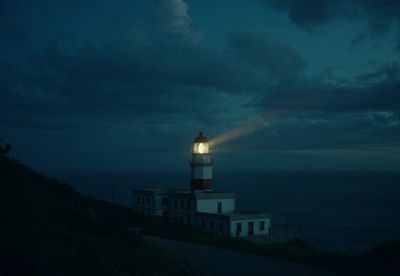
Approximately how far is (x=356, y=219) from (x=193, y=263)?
54.0 m

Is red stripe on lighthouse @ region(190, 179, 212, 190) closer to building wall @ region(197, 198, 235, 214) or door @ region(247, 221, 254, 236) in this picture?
building wall @ region(197, 198, 235, 214)

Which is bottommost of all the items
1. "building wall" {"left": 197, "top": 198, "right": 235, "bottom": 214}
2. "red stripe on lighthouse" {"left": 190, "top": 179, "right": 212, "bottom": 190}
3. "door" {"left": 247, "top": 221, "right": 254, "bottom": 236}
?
"door" {"left": 247, "top": 221, "right": 254, "bottom": 236}

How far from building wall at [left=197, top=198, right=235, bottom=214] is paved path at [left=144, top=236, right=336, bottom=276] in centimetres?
2110

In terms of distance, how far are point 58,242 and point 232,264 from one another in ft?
15.1

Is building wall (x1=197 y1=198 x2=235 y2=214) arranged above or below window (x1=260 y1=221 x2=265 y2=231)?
above

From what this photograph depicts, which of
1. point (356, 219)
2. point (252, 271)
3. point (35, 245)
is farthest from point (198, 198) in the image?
point (356, 219)

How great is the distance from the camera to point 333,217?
2501 inches

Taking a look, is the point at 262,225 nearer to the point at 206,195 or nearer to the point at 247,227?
the point at 247,227

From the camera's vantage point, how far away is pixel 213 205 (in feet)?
120

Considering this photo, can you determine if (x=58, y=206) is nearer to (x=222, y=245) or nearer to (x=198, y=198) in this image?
(x=222, y=245)

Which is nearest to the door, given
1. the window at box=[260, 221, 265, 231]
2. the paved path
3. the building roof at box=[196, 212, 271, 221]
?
the building roof at box=[196, 212, 271, 221]

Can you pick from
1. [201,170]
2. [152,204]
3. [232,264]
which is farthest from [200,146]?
[232,264]

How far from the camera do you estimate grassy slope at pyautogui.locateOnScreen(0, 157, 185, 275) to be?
7098 millimetres

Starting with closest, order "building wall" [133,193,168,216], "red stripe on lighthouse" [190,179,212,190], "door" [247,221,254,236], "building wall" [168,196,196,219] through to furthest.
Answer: "door" [247,221,254,236], "building wall" [168,196,196,219], "red stripe on lighthouse" [190,179,212,190], "building wall" [133,193,168,216]
